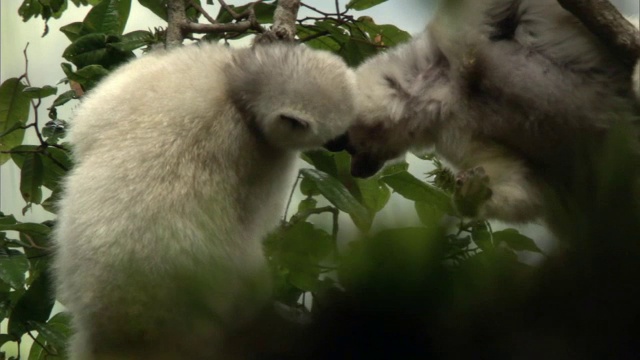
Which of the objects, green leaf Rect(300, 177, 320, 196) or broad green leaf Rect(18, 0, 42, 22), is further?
broad green leaf Rect(18, 0, 42, 22)

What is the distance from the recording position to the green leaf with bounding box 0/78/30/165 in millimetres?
2688

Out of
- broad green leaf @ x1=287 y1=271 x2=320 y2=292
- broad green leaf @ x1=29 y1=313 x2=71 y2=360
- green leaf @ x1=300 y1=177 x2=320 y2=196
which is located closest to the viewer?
broad green leaf @ x1=287 y1=271 x2=320 y2=292

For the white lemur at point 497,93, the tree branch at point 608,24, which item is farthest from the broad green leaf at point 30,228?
the tree branch at point 608,24

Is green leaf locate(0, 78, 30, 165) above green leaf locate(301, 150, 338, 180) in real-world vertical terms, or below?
above

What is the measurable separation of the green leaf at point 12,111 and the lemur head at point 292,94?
976 millimetres

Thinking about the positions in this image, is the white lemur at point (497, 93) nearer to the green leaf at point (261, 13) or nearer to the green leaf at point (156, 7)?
the green leaf at point (261, 13)

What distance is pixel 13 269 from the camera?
2113mm

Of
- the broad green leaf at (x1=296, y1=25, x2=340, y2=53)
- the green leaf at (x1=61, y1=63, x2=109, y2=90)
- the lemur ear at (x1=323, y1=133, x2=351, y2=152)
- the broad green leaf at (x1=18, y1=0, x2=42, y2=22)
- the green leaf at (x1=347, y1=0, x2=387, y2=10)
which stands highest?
the broad green leaf at (x1=18, y1=0, x2=42, y2=22)

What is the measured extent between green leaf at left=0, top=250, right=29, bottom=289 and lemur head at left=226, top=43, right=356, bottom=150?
2.26 ft

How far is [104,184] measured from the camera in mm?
1883

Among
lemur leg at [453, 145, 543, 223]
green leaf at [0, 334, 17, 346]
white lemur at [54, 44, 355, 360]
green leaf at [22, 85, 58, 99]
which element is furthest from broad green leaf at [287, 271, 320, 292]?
green leaf at [22, 85, 58, 99]

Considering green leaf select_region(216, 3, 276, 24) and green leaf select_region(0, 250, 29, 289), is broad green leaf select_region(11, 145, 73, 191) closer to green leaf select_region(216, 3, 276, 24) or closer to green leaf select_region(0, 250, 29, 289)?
green leaf select_region(0, 250, 29, 289)

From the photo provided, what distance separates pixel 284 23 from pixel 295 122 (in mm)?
472

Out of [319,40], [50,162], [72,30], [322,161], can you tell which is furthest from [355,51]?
[50,162]
